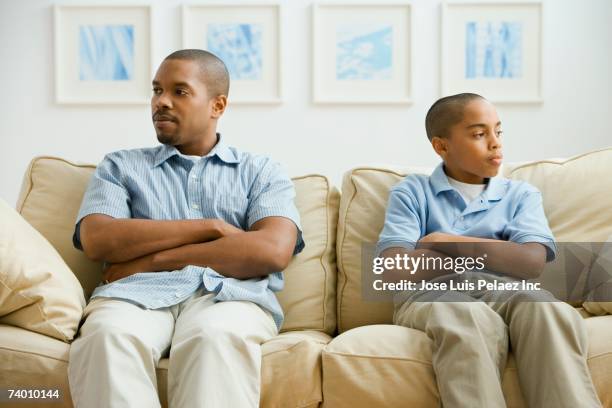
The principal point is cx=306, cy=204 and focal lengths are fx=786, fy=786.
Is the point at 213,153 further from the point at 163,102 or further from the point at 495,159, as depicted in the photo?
the point at 495,159

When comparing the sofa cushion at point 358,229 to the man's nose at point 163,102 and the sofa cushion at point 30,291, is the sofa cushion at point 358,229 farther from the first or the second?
the sofa cushion at point 30,291

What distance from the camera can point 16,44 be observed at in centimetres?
345

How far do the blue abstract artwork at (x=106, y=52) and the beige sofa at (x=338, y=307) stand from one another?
48.2 inches

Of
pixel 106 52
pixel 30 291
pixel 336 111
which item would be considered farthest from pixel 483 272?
pixel 106 52

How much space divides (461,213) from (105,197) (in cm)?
92

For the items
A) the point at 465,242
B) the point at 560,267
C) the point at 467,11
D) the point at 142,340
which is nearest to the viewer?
the point at 142,340

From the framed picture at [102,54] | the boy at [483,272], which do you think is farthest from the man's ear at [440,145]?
the framed picture at [102,54]

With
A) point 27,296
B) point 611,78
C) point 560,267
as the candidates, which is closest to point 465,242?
point 560,267

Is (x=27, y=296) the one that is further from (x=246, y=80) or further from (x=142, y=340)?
(x=246, y=80)

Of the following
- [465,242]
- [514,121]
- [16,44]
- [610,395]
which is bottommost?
[610,395]

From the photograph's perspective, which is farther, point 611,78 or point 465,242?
point 611,78

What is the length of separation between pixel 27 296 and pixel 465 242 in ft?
3.37

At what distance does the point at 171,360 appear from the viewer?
62.8 inches

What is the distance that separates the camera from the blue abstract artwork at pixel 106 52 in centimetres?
341
